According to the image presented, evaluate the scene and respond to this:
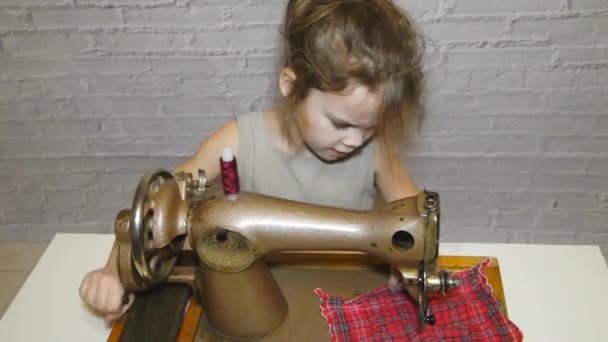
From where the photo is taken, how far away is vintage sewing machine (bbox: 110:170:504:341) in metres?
0.92

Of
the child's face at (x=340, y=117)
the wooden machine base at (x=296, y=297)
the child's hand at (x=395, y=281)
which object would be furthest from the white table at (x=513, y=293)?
the child's face at (x=340, y=117)

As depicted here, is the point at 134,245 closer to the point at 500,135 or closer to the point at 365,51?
the point at 365,51

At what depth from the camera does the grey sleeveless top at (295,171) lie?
133cm

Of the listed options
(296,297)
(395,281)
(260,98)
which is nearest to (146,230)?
(296,297)

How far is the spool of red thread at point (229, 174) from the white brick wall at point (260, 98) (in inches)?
25.9

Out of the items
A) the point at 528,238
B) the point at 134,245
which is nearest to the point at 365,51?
the point at 134,245

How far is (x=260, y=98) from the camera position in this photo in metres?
1.65

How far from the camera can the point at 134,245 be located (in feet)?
2.89

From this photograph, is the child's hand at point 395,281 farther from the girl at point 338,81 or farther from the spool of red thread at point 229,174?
the spool of red thread at point 229,174

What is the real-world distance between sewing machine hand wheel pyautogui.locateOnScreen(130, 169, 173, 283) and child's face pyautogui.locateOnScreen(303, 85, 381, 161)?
Result: 0.27 metres

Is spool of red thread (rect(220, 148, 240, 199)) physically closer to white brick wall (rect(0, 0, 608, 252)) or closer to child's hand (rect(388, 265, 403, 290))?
child's hand (rect(388, 265, 403, 290))

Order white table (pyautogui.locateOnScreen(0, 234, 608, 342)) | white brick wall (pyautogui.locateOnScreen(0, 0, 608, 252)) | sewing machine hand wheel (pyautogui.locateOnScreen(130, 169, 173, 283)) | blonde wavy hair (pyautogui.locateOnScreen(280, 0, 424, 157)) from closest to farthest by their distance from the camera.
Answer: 1. sewing machine hand wheel (pyautogui.locateOnScreen(130, 169, 173, 283))
2. blonde wavy hair (pyautogui.locateOnScreen(280, 0, 424, 157))
3. white table (pyautogui.locateOnScreen(0, 234, 608, 342))
4. white brick wall (pyautogui.locateOnScreen(0, 0, 608, 252))

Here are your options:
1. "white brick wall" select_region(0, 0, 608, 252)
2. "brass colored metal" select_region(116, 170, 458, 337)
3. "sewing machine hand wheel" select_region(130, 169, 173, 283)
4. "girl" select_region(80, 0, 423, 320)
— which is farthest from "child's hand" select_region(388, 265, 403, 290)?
"white brick wall" select_region(0, 0, 608, 252)

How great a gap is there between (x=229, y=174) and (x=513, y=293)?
58 cm
